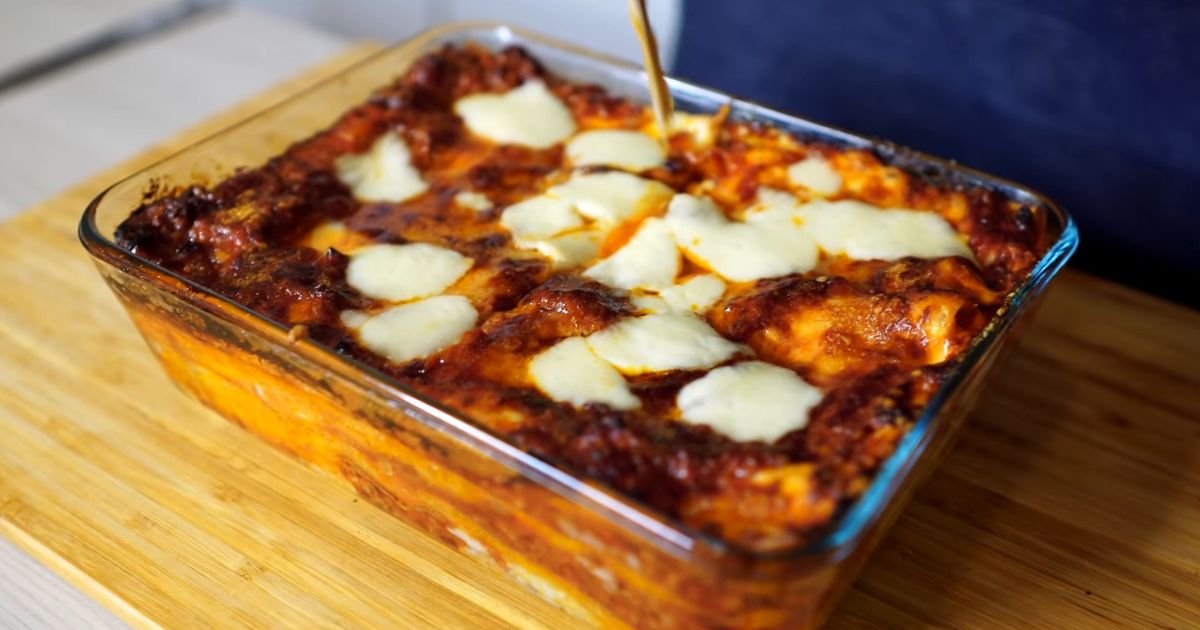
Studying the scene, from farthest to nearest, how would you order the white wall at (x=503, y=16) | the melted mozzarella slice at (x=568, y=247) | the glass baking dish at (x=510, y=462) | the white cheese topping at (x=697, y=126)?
the white wall at (x=503, y=16) < the white cheese topping at (x=697, y=126) < the melted mozzarella slice at (x=568, y=247) < the glass baking dish at (x=510, y=462)

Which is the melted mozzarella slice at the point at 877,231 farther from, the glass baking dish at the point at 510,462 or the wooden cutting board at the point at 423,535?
the wooden cutting board at the point at 423,535

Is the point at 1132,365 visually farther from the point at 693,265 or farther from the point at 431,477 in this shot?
the point at 431,477

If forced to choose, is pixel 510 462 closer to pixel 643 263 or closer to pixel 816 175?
pixel 643 263

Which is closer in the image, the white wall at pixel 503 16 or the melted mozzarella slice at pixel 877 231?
the melted mozzarella slice at pixel 877 231

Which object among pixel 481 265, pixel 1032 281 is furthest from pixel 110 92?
pixel 1032 281

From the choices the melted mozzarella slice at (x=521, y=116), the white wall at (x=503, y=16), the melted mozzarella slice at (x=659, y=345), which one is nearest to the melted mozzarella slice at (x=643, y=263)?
the melted mozzarella slice at (x=659, y=345)

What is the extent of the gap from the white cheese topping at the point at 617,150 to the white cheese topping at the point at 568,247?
197 mm

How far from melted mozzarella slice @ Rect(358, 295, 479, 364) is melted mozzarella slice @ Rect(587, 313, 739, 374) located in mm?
173

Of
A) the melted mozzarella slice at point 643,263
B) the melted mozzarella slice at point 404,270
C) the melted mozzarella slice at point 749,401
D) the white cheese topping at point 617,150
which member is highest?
the melted mozzarella slice at point 749,401

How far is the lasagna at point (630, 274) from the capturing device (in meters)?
1.09

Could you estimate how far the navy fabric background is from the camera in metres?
1.91

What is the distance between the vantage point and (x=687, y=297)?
1356 mm

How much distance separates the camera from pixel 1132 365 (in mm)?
1577

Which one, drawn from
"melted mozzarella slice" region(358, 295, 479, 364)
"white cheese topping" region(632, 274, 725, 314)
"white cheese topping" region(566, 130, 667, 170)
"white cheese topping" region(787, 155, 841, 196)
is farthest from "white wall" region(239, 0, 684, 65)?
"melted mozzarella slice" region(358, 295, 479, 364)
